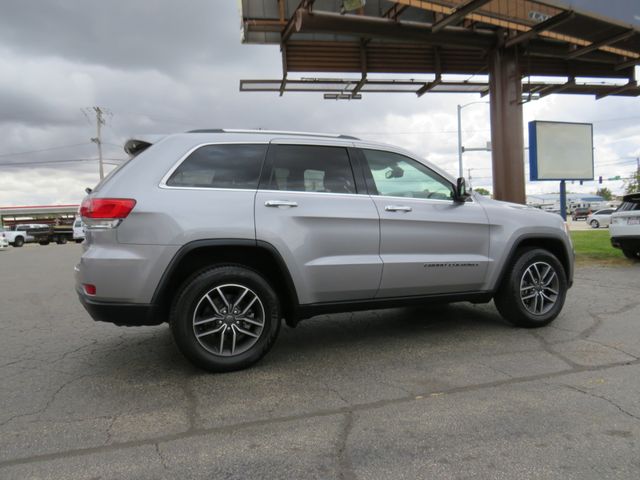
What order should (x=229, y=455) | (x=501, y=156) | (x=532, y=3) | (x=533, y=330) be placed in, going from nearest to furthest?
(x=229, y=455) → (x=533, y=330) → (x=532, y=3) → (x=501, y=156)

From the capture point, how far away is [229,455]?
2643 millimetres

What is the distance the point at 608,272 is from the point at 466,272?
6284 mm

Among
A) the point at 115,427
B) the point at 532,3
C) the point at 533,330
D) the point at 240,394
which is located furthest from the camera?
the point at 532,3

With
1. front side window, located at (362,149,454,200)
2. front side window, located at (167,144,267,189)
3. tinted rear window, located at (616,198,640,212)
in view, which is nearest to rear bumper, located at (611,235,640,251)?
tinted rear window, located at (616,198,640,212)

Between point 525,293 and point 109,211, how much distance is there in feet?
13.2

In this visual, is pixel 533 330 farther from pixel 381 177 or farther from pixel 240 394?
pixel 240 394

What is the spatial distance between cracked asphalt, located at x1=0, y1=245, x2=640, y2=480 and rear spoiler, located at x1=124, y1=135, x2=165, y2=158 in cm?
184

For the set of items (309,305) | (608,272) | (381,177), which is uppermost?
(381,177)

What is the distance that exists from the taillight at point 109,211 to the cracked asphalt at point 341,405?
1253 mm

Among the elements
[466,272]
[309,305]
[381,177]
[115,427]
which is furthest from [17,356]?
[466,272]

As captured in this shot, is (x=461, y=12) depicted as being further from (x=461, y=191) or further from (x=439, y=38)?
(x=461, y=191)

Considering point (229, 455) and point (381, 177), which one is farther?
point (381, 177)

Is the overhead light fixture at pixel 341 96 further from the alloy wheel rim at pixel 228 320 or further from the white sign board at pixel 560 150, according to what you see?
the alloy wheel rim at pixel 228 320

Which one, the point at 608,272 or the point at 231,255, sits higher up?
the point at 231,255
